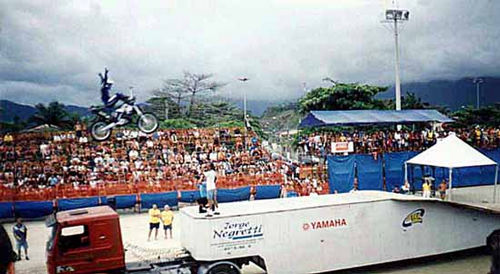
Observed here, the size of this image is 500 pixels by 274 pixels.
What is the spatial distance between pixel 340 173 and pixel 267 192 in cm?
319

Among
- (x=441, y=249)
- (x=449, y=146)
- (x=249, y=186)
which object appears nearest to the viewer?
(x=441, y=249)

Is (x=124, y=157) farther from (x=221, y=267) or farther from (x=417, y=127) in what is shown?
(x=417, y=127)

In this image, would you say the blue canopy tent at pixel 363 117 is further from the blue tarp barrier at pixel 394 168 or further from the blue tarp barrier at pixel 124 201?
the blue tarp barrier at pixel 124 201

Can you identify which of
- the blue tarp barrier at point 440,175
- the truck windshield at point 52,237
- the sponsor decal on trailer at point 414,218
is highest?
the truck windshield at point 52,237

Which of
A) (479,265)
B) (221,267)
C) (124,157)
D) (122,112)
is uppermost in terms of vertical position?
(122,112)

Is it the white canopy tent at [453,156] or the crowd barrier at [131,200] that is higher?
the white canopy tent at [453,156]

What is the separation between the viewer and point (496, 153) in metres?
23.2

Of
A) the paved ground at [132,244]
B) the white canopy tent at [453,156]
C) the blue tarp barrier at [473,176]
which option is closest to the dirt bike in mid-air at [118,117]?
the paved ground at [132,244]

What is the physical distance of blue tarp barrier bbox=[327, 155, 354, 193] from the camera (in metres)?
20.1

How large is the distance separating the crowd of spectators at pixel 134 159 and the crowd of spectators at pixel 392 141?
1921 millimetres

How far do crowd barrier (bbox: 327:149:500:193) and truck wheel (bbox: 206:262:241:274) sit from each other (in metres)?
11.4

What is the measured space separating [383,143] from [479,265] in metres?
12.3

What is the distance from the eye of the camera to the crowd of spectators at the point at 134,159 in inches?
718

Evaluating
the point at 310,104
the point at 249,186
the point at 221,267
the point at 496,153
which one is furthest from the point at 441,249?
the point at 310,104
